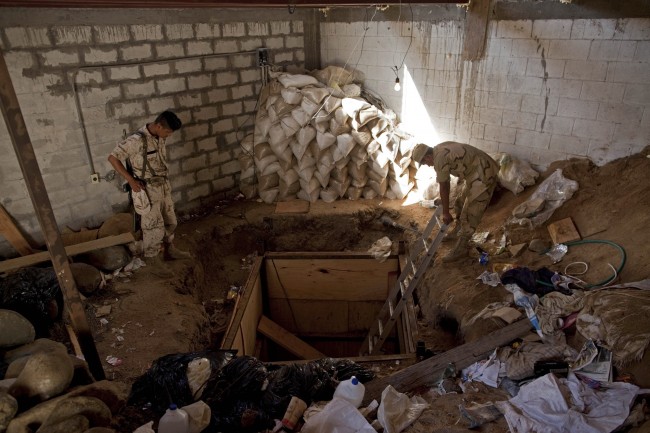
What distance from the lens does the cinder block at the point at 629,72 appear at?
4.38 meters

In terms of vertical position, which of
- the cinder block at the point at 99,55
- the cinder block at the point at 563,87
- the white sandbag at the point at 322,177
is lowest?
the white sandbag at the point at 322,177

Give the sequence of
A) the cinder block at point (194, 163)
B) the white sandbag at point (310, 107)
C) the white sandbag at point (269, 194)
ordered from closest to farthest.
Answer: the cinder block at point (194, 163) → the white sandbag at point (310, 107) → the white sandbag at point (269, 194)

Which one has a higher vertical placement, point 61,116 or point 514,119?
point 61,116

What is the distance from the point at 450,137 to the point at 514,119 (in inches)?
36.5

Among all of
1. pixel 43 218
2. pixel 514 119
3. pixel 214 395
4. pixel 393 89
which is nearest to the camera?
pixel 43 218

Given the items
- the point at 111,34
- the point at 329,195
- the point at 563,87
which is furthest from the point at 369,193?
the point at 111,34

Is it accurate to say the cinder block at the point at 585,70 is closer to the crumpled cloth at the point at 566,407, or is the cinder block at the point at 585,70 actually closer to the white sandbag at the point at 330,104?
the white sandbag at the point at 330,104

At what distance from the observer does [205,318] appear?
436cm

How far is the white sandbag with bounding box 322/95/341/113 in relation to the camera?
230 inches

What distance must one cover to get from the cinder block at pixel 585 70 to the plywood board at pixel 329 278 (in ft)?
9.90

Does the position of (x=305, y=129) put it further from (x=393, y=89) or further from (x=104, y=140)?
(x=104, y=140)

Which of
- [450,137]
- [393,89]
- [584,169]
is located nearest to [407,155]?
[450,137]

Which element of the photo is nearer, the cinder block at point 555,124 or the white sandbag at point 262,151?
the cinder block at point 555,124

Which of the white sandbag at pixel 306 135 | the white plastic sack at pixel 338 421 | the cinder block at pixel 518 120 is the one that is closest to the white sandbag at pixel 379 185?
the white sandbag at pixel 306 135
